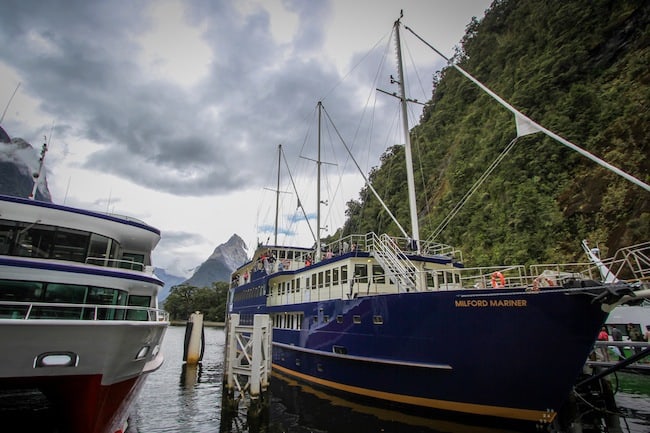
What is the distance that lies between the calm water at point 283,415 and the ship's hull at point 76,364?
3121 millimetres

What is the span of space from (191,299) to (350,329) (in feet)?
287

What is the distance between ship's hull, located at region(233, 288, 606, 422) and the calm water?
0.93 meters

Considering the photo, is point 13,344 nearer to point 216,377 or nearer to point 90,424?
point 90,424

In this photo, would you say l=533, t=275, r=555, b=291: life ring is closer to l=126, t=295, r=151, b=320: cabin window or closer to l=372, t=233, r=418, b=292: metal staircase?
l=372, t=233, r=418, b=292: metal staircase

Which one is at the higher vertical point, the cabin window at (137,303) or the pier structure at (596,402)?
the cabin window at (137,303)

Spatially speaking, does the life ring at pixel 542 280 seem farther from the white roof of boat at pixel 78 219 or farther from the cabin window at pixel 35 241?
the cabin window at pixel 35 241

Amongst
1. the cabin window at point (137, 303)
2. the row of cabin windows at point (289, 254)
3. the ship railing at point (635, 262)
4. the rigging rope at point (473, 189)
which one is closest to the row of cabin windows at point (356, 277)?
the rigging rope at point (473, 189)

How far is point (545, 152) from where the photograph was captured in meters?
28.5

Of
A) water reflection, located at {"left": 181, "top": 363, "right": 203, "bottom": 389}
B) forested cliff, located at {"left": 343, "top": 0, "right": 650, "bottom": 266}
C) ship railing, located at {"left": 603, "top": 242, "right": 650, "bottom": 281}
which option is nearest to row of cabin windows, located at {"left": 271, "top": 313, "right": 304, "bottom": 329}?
water reflection, located at {"left": 181, "top": 363, "right": 203, "bottom": 389}

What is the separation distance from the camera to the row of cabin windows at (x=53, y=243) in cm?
790

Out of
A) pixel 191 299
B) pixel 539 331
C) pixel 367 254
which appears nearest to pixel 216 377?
pixel 367 254

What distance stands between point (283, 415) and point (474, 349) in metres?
7.52

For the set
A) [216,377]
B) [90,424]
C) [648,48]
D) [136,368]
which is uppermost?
[648,48]

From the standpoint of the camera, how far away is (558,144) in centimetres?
2800
